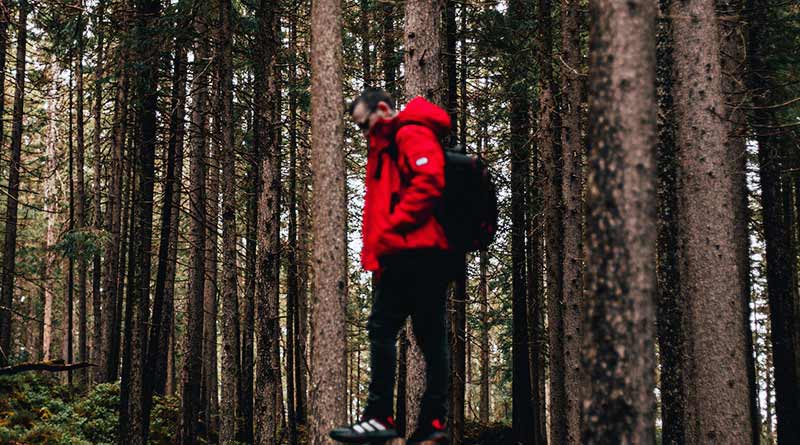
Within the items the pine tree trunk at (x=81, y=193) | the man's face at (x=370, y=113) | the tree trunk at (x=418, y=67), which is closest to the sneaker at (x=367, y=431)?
the man's face at (x=370, y=113)

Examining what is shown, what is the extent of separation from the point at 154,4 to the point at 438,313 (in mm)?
9294

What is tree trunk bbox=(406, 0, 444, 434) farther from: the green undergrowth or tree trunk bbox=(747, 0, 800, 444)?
tree trunk bbox=(747, 0, 800, 444)

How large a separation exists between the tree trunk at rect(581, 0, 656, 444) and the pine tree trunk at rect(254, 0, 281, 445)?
778cm

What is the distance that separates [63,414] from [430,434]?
44.5 ft

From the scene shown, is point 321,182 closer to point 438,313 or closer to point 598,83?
point 438,313

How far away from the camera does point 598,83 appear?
4.24 meters

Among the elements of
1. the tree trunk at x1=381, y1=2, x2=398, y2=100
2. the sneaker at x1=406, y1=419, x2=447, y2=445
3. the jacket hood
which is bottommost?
the sneaker at x1=406, y1=419, x2=447, y2=445

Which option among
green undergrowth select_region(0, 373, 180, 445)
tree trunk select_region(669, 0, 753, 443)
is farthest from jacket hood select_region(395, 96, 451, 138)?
green undergrowth select_region(0, 373, 180, 445)

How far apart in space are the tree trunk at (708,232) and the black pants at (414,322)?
426 cm

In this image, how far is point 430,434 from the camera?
16.4 ft


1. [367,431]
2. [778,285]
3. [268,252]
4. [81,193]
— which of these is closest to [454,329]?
[268,252]

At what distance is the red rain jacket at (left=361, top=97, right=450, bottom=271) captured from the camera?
4.68 meters

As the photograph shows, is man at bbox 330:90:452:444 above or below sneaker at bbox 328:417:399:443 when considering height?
above

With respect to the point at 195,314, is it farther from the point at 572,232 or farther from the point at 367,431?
the point at 367,431
